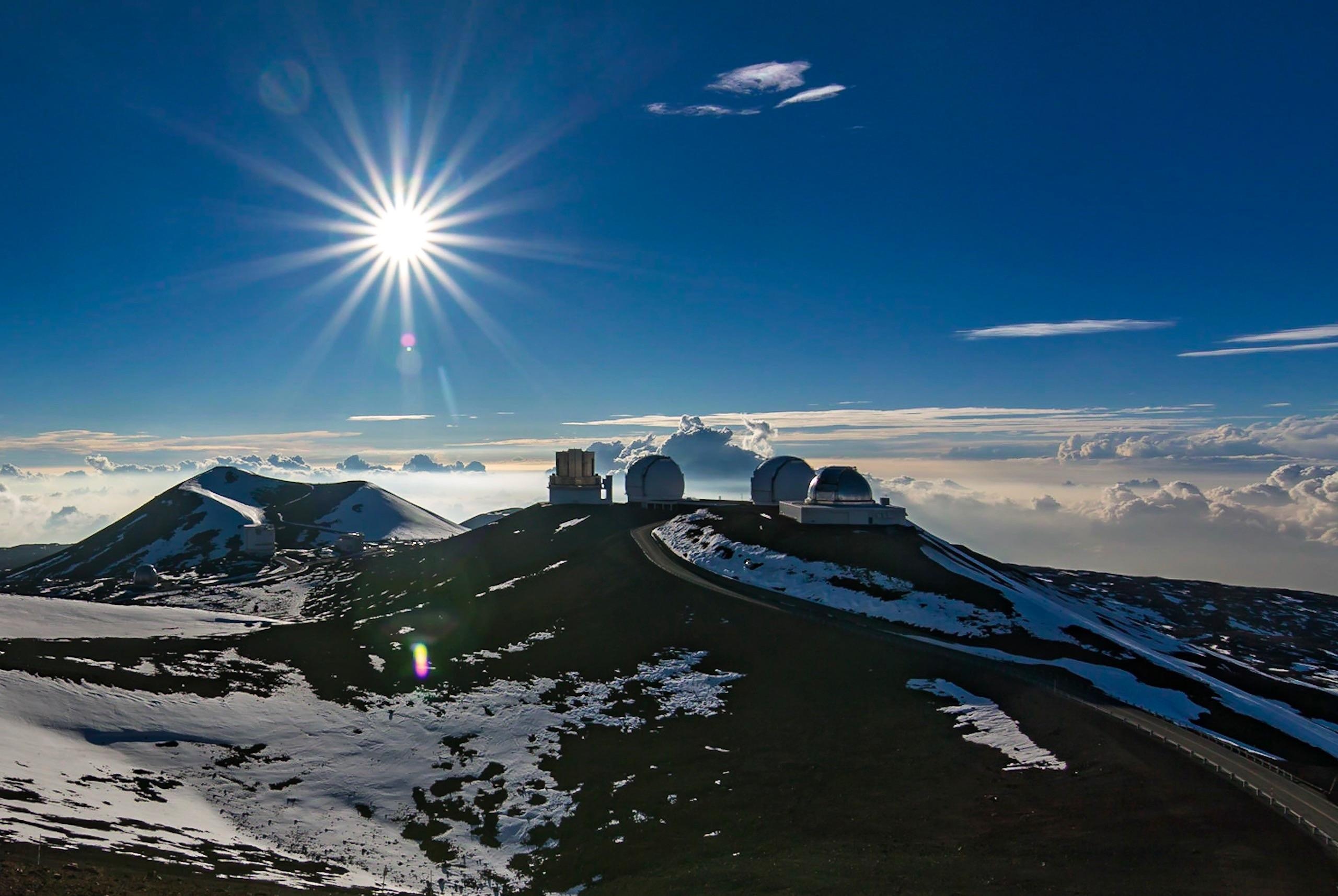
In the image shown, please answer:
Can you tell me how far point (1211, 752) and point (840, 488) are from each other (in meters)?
47.7

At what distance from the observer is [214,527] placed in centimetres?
16050

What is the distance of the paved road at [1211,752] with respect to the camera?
77.5 ft

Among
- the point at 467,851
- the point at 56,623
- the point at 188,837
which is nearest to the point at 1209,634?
the point at 467,851

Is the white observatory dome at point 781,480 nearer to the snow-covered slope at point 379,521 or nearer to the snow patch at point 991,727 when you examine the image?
the snow patch at point 991,727

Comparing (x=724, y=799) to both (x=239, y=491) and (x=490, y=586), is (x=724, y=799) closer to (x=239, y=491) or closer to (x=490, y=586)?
(x=490, y=586)

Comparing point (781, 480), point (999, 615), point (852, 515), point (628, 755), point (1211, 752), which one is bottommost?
point (628, 755)

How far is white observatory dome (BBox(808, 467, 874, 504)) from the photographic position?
76688mm

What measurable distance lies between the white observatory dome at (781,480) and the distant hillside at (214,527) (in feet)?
242

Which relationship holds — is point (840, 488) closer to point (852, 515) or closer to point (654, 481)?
point (852, 515)

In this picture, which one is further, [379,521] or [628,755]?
[379,521]

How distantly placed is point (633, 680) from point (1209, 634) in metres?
111

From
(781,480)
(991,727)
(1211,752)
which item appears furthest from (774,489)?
(1211,752)

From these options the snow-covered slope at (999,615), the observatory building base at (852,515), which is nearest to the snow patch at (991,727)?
the snow-covered slope at (999,615)

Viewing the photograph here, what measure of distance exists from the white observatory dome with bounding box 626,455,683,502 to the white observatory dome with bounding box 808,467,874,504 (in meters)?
27.7
